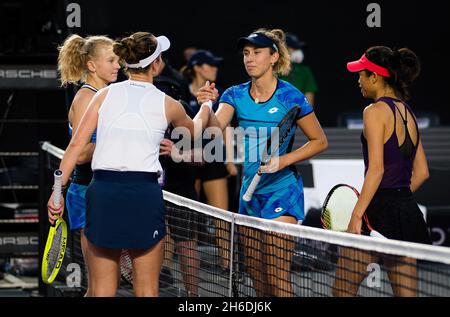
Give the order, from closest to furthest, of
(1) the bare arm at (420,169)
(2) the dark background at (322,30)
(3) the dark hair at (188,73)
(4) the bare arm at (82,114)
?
(4) the bare arm at (82,114) < (1) the bare arm at (420,169) < (3) the dark hair at (188,73) < (2) the dark background at (322,30)

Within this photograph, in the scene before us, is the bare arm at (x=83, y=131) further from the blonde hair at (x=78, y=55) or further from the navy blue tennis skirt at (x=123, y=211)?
the blonde hair at (x=78, y=55)

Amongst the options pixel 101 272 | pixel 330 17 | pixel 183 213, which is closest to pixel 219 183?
pixel 183 213

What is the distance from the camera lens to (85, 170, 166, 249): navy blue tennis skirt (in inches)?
244

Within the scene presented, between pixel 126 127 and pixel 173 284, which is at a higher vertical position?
pixel 126 127

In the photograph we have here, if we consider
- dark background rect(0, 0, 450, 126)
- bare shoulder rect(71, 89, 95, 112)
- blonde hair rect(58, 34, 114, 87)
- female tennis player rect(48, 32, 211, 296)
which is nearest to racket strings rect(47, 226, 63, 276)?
bare shoulder rect(71, 89, 95, 112)

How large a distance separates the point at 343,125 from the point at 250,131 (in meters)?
5.80

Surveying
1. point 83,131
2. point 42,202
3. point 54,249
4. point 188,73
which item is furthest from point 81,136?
point 188,73

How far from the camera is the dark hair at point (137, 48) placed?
6398 mm

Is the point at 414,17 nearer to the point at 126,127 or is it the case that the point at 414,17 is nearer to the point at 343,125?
the point at 343,125

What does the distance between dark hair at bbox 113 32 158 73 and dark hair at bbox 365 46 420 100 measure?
1463 mm

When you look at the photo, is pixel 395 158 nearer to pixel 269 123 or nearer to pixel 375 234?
pixel 375 234

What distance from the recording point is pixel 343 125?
13461mm

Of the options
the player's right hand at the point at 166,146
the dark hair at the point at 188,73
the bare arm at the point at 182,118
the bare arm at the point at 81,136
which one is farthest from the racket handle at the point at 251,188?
the dark hair at the point at 188,73

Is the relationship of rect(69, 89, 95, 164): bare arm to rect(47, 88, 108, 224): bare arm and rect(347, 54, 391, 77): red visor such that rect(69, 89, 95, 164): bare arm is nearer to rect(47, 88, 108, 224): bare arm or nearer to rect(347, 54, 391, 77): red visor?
rect(47, 88, 108, 224): bare arm
